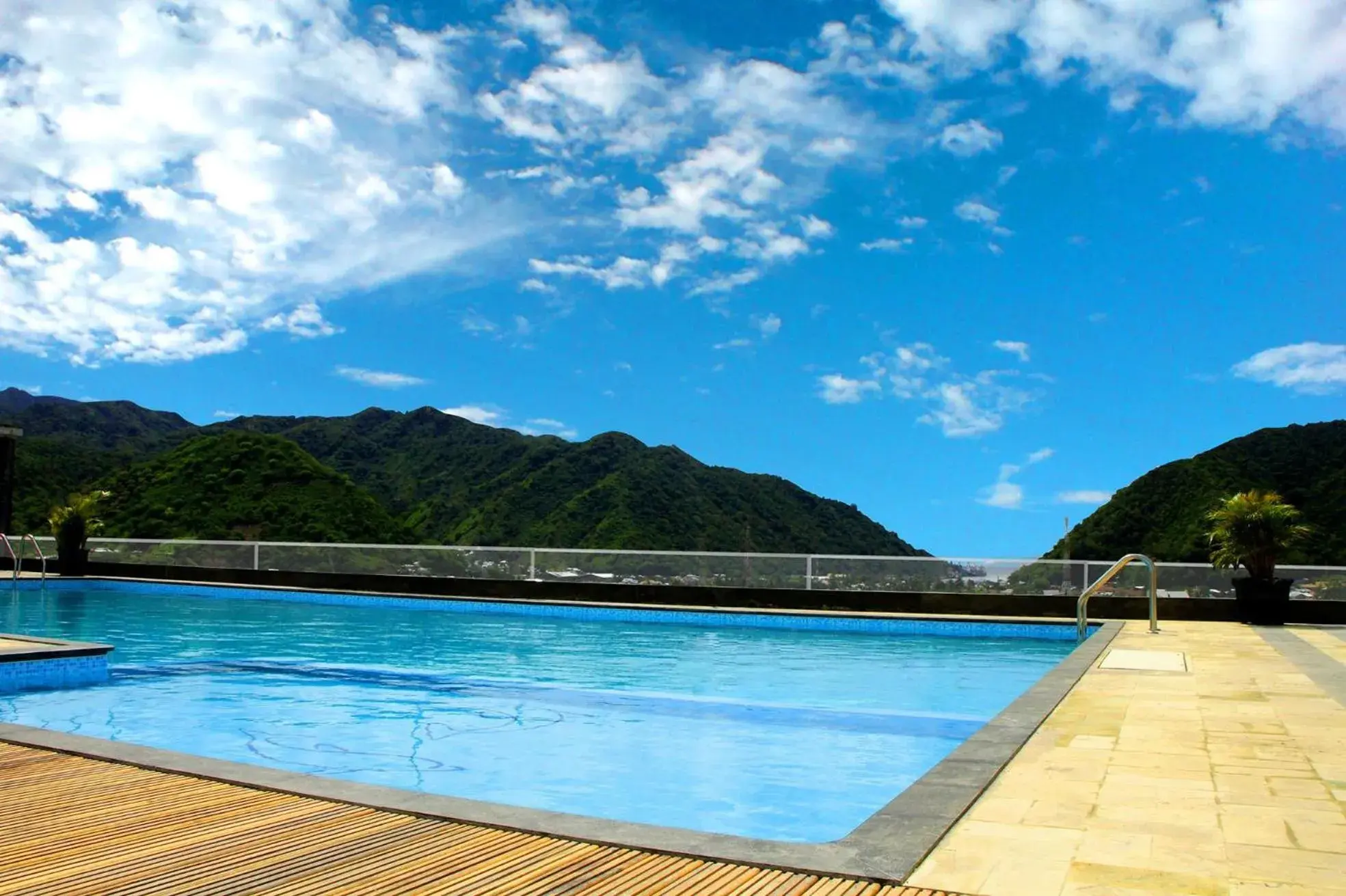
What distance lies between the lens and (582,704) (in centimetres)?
828

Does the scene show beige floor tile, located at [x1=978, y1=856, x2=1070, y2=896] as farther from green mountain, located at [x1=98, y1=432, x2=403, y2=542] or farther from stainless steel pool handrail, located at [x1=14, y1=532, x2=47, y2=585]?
green mountain, located at [x1=98, y1=432, x2=403, y2=542]

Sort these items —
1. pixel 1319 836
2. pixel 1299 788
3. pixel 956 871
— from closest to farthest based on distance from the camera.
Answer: pixel 956 871, pixel 1319 836, pixel 1299 788

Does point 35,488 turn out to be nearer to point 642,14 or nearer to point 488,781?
point 642,14

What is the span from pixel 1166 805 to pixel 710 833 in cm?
169

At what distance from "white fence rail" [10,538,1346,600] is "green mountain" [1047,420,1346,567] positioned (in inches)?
483

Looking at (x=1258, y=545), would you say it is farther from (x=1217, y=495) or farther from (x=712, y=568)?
(x=1217, y=495)

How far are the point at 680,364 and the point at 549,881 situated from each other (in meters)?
42.2

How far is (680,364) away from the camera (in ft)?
147

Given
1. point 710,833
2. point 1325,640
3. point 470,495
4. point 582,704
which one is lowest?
point 582,704

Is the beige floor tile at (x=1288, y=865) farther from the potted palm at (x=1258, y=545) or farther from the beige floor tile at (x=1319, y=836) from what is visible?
the potted palm at (x=1258, y=545)

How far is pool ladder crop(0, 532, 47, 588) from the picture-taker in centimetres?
1835

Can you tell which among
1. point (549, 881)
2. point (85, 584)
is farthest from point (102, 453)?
point (549, 881)

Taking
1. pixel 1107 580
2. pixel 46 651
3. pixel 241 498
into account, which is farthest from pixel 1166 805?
pixel 241 498

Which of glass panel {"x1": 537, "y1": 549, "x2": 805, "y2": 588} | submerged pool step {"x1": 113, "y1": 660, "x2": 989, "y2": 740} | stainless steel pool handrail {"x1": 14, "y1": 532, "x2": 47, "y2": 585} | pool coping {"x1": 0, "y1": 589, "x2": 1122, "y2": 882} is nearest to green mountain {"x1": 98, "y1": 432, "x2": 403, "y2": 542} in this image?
stainless steel pool handrail {"x1": 14, "y1": 532, "x2": 47, "y2": 585}
